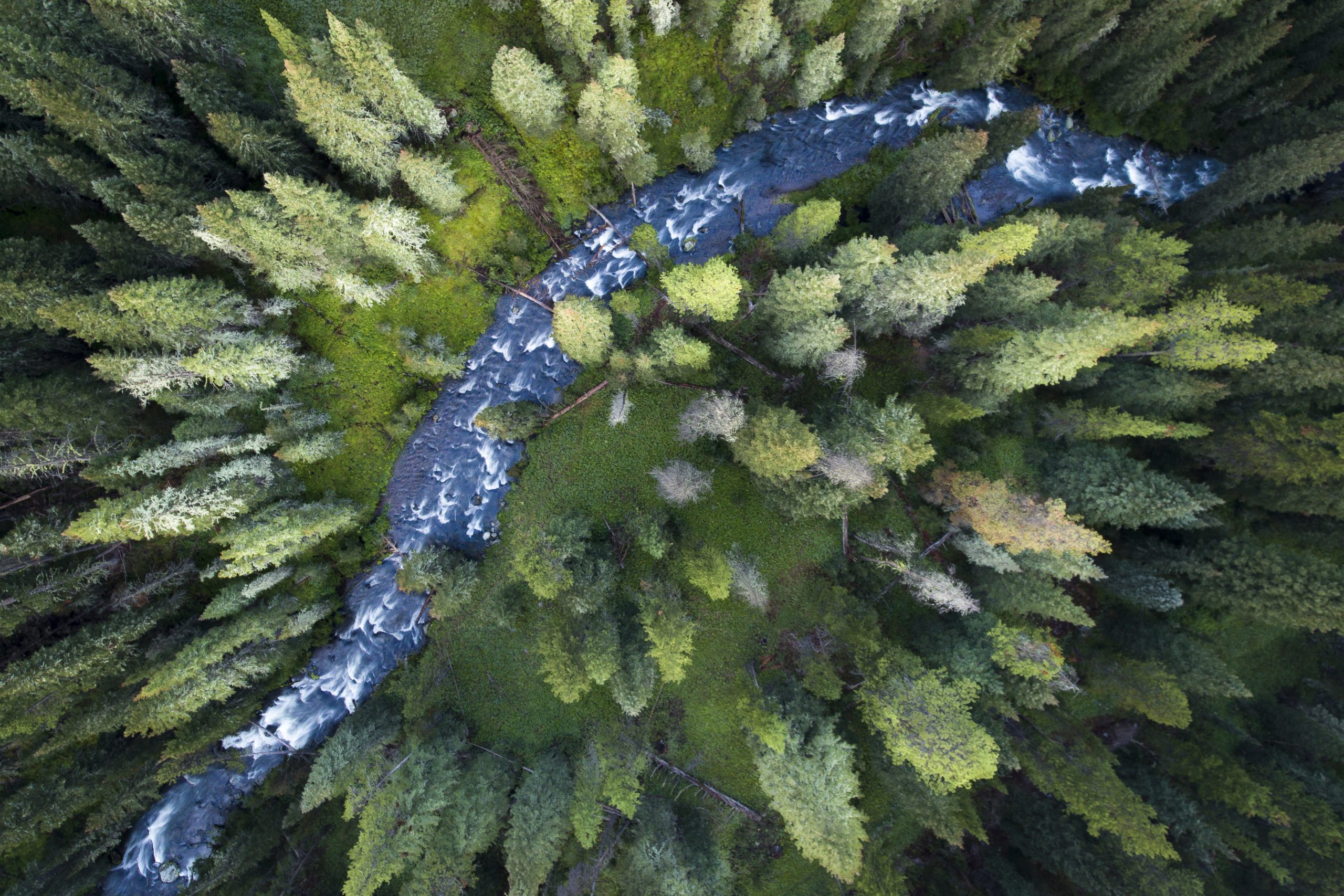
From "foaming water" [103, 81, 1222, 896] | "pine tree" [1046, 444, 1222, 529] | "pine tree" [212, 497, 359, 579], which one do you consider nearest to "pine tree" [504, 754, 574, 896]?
"foaming water" [103, 81, 1222, 896]

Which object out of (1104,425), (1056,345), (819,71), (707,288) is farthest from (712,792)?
(819,71)

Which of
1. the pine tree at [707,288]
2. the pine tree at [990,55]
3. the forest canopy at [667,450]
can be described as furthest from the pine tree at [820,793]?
the pine tree at [990,55]

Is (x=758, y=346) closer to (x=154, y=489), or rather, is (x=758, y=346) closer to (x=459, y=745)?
(x=459, y=745)

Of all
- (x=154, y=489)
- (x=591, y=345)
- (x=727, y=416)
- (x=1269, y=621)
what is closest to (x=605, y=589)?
(x=727, y=416)

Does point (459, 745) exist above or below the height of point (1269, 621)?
above

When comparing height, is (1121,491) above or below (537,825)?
below

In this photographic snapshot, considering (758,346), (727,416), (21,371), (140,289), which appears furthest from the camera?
(758,346)

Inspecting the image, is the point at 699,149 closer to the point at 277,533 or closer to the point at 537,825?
the point at 277,533
